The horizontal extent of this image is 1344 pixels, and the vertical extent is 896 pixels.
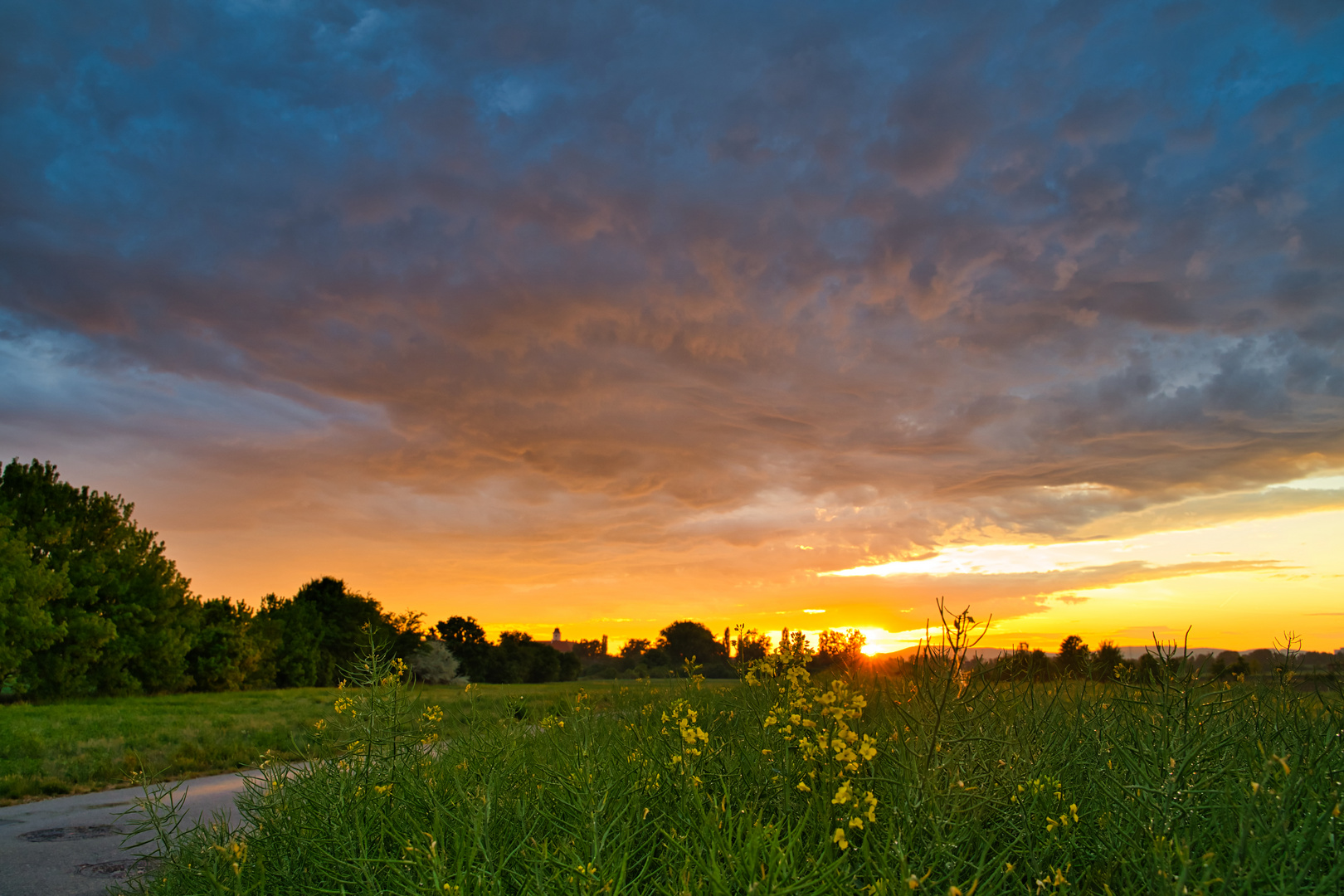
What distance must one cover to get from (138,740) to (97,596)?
25398 mm

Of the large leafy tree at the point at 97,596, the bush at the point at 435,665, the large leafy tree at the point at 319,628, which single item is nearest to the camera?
the large leafy tree at the point at 97,596

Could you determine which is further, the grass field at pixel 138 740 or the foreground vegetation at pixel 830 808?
the grass field at pixel 138 740

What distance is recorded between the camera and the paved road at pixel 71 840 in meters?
6.47

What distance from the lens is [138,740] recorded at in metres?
14.8

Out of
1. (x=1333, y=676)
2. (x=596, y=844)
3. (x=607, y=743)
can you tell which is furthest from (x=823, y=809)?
(x=1333, y=676)

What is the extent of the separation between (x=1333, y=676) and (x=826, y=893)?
453 centimetres

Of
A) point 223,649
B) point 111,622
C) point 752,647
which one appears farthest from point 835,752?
point 223,649

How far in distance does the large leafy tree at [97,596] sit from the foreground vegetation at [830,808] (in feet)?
115

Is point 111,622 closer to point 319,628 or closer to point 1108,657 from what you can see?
point 319,628

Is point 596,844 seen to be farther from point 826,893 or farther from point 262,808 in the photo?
point 262,808

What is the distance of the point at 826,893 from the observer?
2992 mm

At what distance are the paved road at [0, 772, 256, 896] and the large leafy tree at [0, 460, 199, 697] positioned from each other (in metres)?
26.8

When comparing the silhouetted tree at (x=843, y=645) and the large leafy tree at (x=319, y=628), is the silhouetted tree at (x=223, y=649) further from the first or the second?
the silhouetted tree at (x=843, y=645)

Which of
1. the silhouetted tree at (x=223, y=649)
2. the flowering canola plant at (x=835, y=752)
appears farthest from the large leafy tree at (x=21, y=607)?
the flowering canola plant at (x=835, y=752)
